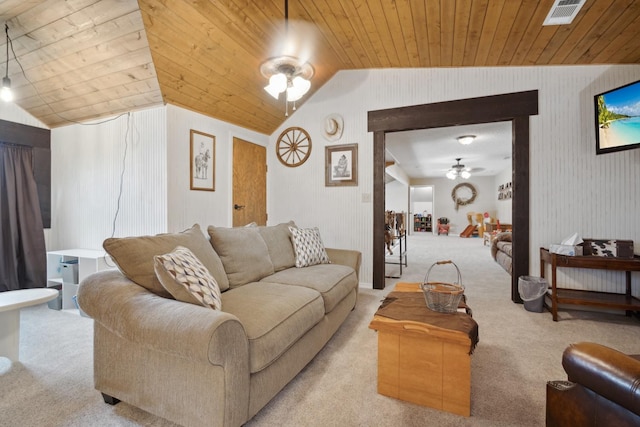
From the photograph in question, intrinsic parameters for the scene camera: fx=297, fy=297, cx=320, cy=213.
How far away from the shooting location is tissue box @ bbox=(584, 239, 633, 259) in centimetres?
271

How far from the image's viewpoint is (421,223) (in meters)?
12.9

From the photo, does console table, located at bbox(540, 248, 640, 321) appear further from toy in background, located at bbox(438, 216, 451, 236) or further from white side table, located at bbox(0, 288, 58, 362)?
toy in background, located at bbox(438, 216, 451, 236)

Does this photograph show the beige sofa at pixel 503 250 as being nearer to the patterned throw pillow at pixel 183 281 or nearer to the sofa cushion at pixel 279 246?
the sofa cushion at pixel 279 246

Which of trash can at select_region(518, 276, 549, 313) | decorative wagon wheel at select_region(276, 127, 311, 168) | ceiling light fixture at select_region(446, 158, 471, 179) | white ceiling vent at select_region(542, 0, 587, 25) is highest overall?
white ceiling vent at select_region(542, 0, 587, 25)

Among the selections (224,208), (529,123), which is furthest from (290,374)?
(529,123)

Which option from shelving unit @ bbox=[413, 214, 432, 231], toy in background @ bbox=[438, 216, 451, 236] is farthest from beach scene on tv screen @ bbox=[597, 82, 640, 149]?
shelving unit @ bbox=[413, 214, 432, 231]

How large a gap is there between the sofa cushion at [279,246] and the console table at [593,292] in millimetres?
2492

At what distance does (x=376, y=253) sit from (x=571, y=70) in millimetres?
2873

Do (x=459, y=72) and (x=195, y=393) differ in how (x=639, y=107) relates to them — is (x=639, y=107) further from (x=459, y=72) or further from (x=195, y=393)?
(x=195, y=393)

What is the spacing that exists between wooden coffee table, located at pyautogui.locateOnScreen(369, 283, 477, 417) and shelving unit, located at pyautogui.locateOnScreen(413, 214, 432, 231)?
11768 millimetres

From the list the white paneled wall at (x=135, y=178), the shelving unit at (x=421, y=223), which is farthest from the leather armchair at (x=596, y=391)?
the shelving unit at (x=421, y=223)

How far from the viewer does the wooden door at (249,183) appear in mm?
4062

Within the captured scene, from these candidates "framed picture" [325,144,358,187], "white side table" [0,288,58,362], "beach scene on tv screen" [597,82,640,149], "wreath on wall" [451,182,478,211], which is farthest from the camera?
"wreath on wall" [451,182,478,211]

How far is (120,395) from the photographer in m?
1.51
